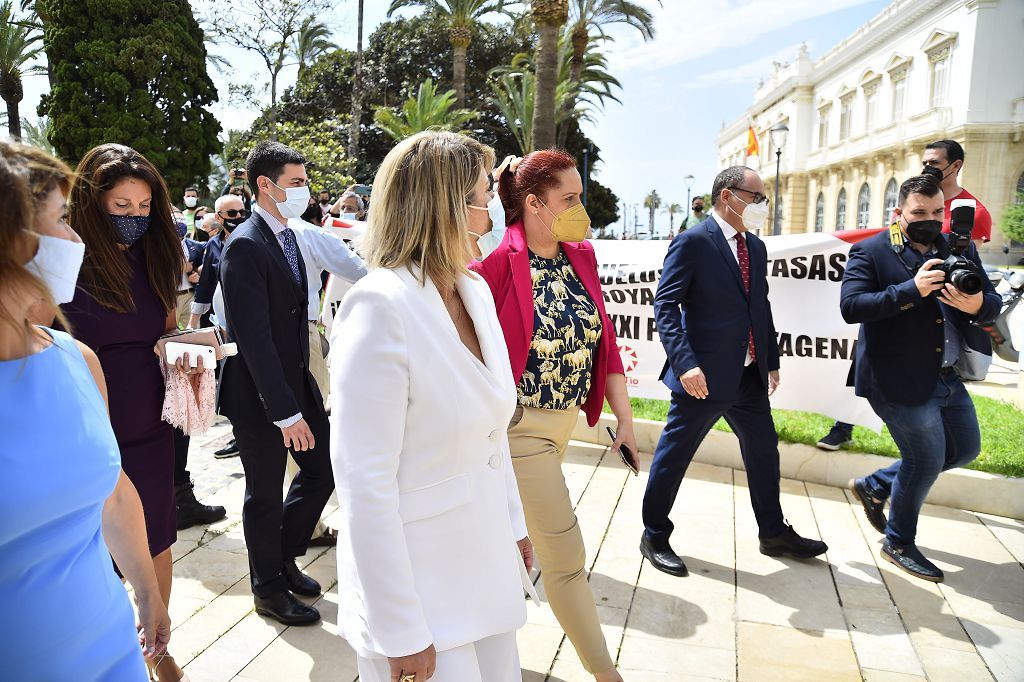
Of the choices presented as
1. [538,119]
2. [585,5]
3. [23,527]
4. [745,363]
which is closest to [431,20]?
[585,5]

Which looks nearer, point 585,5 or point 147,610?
point 147,610

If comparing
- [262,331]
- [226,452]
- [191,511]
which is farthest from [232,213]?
[262,331]

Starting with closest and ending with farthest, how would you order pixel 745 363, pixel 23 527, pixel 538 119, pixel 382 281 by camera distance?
pixel 23 527 < pixel 382 281 < pixel 745 363 < pixel 538 119

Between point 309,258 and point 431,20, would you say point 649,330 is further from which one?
point 431,20

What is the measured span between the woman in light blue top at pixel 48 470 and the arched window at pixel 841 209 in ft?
216

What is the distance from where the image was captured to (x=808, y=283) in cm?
607

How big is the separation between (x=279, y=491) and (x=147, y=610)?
5.32 ft

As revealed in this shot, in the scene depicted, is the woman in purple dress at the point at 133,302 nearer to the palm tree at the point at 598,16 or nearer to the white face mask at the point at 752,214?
the white face mask at the point at 752,214

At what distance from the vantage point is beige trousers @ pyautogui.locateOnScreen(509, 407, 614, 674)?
9.62 ft

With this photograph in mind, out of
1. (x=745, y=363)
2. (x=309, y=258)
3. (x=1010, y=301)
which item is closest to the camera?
(x=745, y=363)

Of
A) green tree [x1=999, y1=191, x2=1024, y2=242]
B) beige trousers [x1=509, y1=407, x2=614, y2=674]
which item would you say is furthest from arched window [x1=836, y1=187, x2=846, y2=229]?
beige trousers [x1=509, y1=407, x2=614, y2=674]

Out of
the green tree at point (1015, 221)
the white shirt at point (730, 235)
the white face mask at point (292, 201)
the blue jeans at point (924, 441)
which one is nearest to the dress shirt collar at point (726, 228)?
the white shirt at point (730, 235)

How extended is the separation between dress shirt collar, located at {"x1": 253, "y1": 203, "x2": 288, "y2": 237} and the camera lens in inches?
131

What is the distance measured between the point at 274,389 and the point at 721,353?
2.33 m
